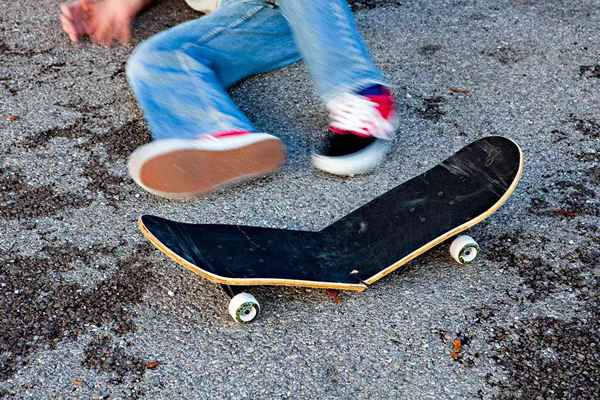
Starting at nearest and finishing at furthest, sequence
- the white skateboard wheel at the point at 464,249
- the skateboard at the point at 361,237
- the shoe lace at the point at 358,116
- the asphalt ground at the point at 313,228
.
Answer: the asphalt ground at the point at 313,228
the skateboard at the point at 361,237
the white skateboard wheel at the point at 464,249
the shoe lace at the point at 358,116

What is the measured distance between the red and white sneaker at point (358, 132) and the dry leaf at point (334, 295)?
0.53 m

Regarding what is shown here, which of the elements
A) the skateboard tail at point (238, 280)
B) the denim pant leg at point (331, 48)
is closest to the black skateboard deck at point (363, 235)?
the skateboard tail at point (238, 280)

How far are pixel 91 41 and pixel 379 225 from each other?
1651mm

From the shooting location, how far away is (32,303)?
211 centimetres

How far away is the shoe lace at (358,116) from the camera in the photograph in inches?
100

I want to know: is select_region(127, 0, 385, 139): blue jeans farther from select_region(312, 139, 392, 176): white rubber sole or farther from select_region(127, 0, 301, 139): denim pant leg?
select_region(312, 139, 392, 176): white rubber sole

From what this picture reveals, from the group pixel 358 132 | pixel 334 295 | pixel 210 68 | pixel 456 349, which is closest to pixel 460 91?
pixel 358 132

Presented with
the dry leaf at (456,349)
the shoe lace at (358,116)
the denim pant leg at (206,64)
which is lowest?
the dry leaf at (456,349)

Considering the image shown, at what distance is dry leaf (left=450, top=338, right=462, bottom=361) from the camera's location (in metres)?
1.96

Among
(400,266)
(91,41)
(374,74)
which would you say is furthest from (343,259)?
(91,41)

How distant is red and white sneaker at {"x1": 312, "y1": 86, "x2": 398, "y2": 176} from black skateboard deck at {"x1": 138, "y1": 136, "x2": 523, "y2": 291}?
234 mm

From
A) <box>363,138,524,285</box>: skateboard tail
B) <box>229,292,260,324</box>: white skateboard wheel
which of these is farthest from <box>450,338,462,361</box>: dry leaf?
<box>229,292,260,324</box>: white skateboard wheel

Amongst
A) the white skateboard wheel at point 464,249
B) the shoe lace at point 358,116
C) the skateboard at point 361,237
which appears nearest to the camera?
the skateboard at point 361,237

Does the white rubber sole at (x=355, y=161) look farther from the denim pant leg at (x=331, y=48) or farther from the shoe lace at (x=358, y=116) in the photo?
the denim pant leg at (x=331, y=48)
